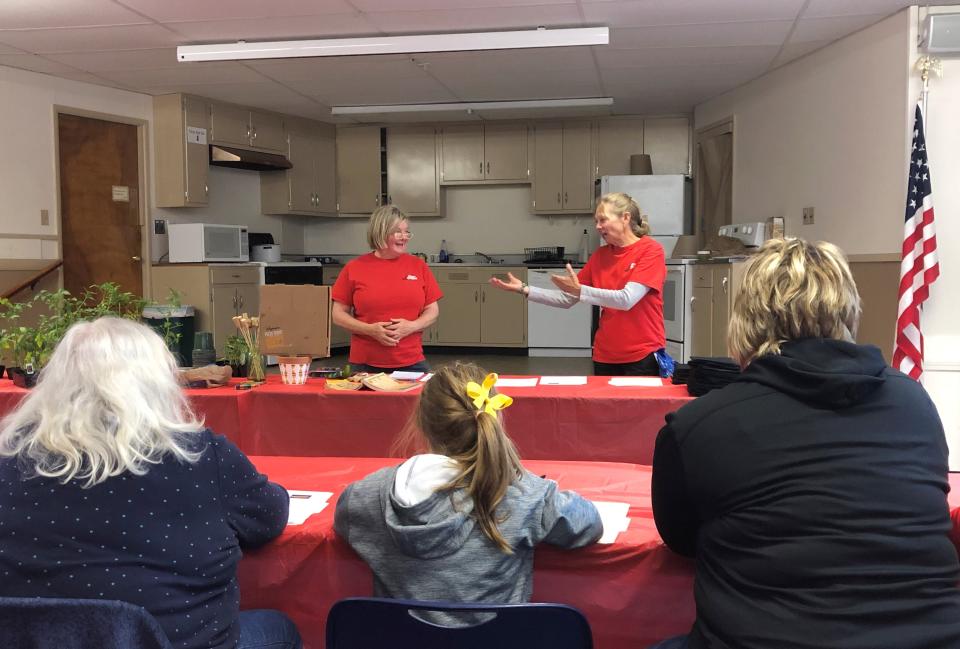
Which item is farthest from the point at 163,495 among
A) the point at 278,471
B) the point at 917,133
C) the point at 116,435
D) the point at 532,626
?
the point at 917,133

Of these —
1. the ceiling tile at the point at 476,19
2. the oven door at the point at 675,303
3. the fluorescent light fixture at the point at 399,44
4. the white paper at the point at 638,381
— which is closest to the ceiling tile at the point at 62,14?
the fluorescent light fixture at the point at 399,44

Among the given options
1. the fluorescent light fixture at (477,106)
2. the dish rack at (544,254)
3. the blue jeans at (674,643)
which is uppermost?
the fluorescent light fixture at (477,106)

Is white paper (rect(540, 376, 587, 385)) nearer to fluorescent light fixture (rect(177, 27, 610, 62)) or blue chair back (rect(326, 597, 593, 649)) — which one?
blue chair back (rect(326, 597, 593, 649))

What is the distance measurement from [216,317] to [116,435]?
603 cm

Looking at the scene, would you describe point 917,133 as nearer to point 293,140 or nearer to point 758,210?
point 758,210

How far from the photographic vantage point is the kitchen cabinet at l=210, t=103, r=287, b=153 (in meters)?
7.24

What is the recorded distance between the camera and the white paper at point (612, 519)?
1541 mm

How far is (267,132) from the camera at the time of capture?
7.79m

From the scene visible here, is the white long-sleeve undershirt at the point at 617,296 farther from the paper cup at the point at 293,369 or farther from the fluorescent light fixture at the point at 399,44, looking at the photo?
the fluorescent light fixture at the point at 399,44

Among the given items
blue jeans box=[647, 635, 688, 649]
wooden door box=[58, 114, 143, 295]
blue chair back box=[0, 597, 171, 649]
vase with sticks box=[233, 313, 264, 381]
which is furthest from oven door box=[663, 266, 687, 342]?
blue chair back box=[0, 597, 171, 649]

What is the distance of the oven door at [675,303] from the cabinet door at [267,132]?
404 cm

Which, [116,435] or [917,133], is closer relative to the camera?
[116,435]

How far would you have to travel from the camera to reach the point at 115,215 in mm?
6777

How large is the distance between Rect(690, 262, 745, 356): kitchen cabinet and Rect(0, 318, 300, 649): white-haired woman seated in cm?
490
